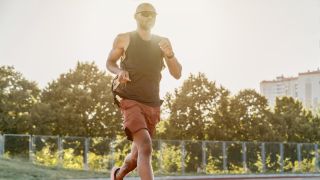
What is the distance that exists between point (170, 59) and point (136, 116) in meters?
0.64

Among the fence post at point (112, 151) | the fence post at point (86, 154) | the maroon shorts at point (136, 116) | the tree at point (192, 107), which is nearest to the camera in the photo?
the maroon shorts at point (136, 116)

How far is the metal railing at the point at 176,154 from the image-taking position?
2228 centimetres

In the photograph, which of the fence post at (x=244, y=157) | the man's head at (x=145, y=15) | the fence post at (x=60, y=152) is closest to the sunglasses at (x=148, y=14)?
the man's head at (x=145, y=15)

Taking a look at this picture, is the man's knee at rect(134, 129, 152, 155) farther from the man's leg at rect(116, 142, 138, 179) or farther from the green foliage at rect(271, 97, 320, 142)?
the green foliage at rect(271, 97, 320, 142)

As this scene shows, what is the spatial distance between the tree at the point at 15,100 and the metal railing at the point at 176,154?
2408cm

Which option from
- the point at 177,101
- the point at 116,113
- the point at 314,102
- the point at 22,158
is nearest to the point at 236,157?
the point at 22,158

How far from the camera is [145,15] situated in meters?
5.13

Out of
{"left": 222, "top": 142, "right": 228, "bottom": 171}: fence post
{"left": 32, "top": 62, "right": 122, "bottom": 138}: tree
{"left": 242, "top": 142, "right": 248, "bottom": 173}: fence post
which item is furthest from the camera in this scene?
{"left": 32, "top": 62, "right": 122, "bottom": 138}: tree

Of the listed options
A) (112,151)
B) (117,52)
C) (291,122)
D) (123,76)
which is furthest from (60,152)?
(291,122)

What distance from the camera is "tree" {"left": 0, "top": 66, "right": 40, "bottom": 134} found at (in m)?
49.1

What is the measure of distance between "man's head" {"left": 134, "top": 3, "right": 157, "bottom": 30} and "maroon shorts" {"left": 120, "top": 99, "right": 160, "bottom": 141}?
0.69 metres

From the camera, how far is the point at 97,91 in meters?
53.0

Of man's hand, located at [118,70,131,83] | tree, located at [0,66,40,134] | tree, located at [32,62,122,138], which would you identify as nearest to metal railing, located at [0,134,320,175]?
man's hand, located at [118,70,131,83]

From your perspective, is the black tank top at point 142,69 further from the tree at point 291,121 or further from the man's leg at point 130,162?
the tree at point 291,121
